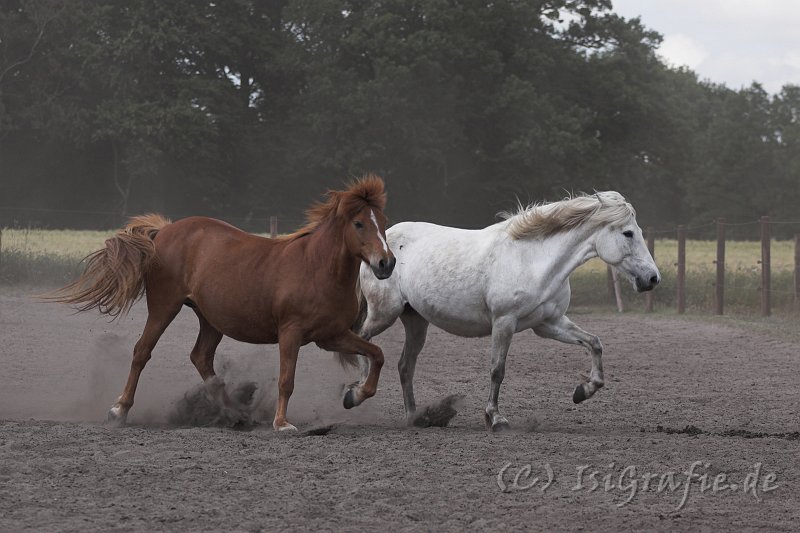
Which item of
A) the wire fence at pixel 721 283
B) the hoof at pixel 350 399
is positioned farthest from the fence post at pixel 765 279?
the hoof at pixel 350 399

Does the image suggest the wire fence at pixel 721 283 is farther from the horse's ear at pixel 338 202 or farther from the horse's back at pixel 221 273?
the horse's back at pixel 221 273

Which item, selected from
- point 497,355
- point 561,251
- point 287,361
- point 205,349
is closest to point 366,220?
point 287,361

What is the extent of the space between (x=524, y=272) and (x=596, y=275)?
14.3 meters

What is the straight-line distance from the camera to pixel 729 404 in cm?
873

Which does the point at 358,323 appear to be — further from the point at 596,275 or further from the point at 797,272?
the point at 596,275

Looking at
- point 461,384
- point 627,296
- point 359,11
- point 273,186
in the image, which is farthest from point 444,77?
point 461,384

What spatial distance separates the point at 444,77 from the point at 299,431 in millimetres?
33226

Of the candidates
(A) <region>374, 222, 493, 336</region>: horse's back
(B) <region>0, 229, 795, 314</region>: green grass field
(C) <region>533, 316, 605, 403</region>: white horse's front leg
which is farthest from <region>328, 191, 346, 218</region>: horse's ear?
(B) <region>0, 229, 795, 314</region>: green grass field

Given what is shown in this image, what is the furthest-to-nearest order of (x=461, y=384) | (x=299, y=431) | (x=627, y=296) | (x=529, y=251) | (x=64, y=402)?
1. (x=627, y=296)
2. (x=461, y=384)
3. (x=64, y=402)
4. (x=529, y=251)
5. (x=299, y=431)

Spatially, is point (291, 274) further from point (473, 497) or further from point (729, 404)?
point (729, 404)

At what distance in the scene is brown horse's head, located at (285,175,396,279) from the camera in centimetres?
668

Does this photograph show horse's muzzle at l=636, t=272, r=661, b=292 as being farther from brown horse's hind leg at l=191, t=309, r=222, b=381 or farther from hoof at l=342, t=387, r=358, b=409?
brown horse's hind leg at l=191, t=309, r=222, b=381

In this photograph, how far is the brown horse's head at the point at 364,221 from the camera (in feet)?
21.9

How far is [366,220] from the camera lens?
6859 millimetres
